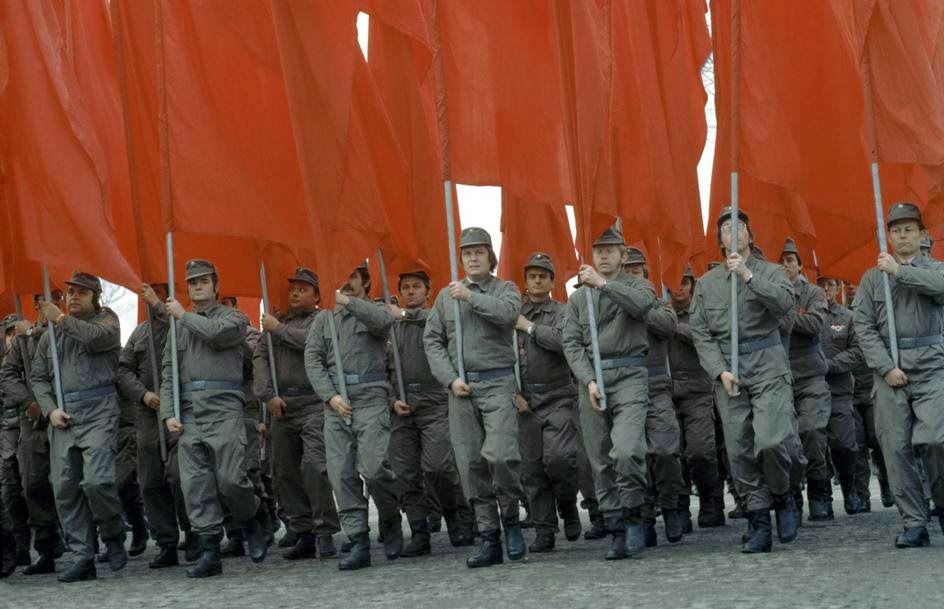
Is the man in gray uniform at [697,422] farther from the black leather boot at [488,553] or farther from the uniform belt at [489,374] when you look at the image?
the black leather boot at [488,553]

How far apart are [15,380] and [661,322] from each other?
5.38 meters

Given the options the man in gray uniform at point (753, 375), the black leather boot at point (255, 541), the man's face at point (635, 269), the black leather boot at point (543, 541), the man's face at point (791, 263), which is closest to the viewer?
the man in gray uniform at point (753, 375)

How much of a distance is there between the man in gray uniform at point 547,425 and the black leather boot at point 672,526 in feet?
2.54

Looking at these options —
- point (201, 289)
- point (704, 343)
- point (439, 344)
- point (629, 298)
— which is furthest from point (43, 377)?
point (704, 343)

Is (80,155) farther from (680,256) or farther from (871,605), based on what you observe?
(871,605)

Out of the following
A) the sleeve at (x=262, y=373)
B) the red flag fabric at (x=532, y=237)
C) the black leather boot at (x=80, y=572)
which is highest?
the red flag fabric at (x=532, y=237)

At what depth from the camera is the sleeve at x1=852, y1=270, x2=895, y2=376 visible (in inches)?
400

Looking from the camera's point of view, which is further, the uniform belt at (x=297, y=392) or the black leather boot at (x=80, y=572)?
the uniform belt at (x=297, y=392)

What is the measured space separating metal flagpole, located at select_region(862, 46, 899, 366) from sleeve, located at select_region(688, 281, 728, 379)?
1.18 meters

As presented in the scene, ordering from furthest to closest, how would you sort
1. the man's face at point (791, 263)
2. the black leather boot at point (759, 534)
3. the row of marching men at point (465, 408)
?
the man's face at point (791, 263), the row of marching men at point (465, 408), the black leather boot at point (759, 534)

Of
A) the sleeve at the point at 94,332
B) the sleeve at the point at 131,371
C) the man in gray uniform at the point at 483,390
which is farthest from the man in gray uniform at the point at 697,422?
the sleeve at the point at 94,332

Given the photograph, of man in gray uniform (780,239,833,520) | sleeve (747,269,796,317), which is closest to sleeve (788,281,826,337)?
man in gray uniform (780,239,833,520)

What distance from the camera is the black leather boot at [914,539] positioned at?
989 centimetres

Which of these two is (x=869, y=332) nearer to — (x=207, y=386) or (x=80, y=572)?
(x=207, y=386)
